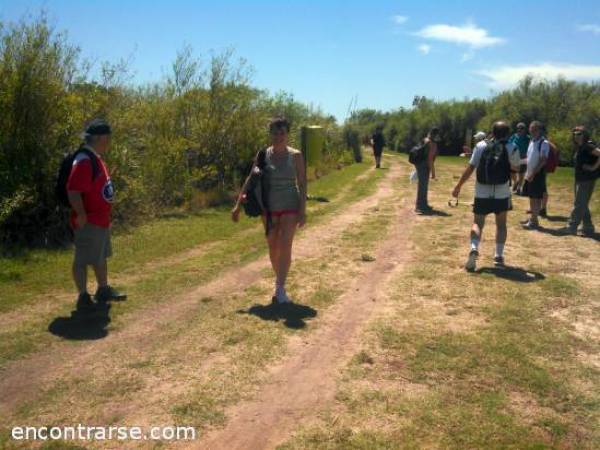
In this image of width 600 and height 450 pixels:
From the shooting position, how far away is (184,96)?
1417 cm

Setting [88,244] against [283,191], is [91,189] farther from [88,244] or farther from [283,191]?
[283,191]

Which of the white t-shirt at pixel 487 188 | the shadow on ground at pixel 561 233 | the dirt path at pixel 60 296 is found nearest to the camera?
the dirt path at pixel 60 296

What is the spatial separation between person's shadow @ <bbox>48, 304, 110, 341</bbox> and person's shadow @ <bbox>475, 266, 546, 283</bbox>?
4.53 m

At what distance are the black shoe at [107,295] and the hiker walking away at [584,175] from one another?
24.8 feet

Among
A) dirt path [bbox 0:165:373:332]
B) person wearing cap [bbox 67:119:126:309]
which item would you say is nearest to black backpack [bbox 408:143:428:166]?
dirt path [bbox 0:165:373:332]

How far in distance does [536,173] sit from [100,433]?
29.8 feet

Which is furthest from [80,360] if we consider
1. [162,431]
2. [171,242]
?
[171,242]

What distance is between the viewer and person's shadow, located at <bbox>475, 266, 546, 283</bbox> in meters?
6.73

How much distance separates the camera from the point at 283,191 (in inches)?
223

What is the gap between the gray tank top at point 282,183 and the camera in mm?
5621

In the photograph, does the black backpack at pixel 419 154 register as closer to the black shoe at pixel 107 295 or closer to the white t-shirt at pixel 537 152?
the white t-shirt at pixel 537 152

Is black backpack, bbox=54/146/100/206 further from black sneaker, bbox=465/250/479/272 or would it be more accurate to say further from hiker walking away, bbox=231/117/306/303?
black sneaker, bbox=465/250/479/272

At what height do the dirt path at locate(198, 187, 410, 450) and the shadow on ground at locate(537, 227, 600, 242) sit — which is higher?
the shadow on ground at locate(537, 227, 600, 242)

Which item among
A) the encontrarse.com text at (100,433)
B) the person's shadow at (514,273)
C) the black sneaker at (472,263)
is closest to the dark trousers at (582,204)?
the person's shadow at (514,273)
